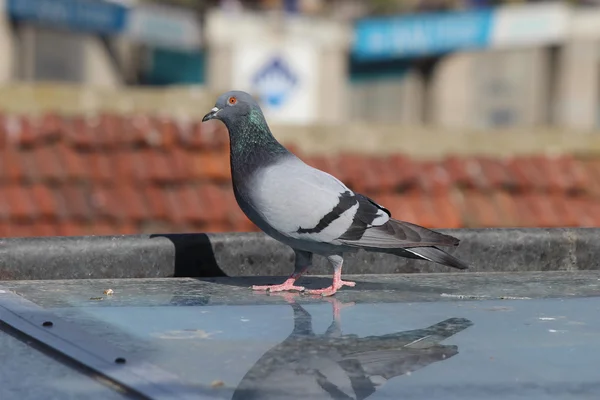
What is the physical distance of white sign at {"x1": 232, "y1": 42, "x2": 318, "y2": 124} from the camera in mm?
24203

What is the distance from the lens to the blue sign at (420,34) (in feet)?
80.8

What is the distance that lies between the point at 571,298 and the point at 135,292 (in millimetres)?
1048

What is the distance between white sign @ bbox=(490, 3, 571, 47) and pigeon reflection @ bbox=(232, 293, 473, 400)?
2250 cm

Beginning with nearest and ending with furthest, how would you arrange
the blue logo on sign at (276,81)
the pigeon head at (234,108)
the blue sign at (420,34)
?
the pigeon head at (234,108)
the blue logo on sign at (276,81)
the blue sign at (420,34)

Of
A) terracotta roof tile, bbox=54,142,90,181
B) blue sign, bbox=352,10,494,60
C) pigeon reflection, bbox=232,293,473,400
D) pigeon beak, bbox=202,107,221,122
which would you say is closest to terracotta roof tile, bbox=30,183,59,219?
terracotta roof tile, bbox=54,142,90,181

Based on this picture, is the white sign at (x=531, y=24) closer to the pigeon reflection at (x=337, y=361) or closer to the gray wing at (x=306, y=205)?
the gray wing at (x=306, y=205)

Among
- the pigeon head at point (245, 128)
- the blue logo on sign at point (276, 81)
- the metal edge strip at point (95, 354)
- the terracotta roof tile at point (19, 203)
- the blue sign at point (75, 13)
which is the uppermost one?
the blue sign at point (75, 13)

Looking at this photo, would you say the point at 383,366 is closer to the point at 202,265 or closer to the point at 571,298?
the point at 571,298

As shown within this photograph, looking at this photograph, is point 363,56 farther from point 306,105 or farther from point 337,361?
point 337,361

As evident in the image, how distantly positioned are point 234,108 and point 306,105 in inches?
855

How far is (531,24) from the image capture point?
24.0 metres

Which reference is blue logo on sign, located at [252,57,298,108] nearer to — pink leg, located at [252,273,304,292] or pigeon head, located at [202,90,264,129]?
pigeon head, located at [202,90,264,129]

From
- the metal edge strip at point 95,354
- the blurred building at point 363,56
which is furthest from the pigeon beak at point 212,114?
the blurred building at point 363,56

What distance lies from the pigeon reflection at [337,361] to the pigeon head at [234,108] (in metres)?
1.11
